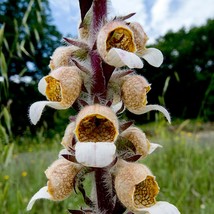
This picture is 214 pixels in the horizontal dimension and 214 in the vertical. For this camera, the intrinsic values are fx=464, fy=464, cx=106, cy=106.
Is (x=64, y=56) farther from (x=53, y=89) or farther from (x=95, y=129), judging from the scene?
(x=95, y=129)

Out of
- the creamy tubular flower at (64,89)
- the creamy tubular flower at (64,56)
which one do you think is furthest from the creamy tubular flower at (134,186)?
the creamy tubular flower at (64,56)

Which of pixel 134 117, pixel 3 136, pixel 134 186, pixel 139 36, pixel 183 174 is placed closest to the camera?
pixel 134 186

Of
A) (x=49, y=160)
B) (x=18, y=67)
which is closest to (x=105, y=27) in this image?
(x=49, y=160)

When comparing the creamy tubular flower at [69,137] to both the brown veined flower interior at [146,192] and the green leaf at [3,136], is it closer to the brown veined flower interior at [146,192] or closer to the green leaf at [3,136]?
the brown veined flower interior at [146,192]

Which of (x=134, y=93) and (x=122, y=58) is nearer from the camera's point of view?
(x=122, y=58)

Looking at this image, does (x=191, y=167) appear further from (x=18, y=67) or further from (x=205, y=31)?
(x=205, y=31)

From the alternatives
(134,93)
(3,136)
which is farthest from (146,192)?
(3,136)
